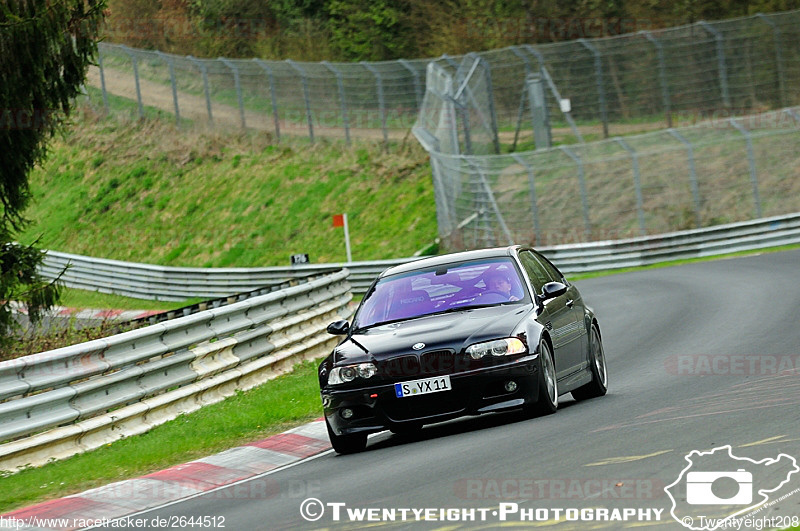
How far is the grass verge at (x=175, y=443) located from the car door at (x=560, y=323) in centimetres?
262

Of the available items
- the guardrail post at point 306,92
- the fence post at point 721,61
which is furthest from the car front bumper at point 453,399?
the guardrail post at point 306,92

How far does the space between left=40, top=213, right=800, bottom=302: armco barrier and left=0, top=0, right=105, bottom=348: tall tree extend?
12.4m

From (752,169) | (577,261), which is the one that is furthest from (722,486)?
(752,169)

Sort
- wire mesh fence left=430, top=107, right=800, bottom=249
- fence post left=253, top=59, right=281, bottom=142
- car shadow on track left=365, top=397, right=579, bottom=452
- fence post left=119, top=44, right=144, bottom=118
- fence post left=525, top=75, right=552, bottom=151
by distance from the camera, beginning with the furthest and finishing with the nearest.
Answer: fence post left=119, top=44, right=144, bottom=118
fence post left=253, top=59, right=281, bottom=142
fence post left=525, top=75, right=552, bottom=151
wire mesh fence left=430, top=107, right=800, bottom=249
car shadow on track left=365, top=397, right=579, bottom=452

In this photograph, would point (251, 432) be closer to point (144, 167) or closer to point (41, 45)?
point (41, 45)

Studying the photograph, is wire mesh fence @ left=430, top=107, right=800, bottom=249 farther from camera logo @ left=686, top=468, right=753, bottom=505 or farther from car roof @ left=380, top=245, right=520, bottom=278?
A: camera logo @ left=686, top=468, right=753, bottom=505

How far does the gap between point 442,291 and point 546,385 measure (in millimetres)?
1397

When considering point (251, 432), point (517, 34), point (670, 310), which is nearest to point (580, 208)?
point (670, 310)

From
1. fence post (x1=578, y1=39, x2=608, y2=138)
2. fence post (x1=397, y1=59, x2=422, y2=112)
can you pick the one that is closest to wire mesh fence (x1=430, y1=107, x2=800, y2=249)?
fence post (x1=578, y1=39, x2=608, y2=138)

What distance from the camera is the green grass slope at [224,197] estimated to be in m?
43.8

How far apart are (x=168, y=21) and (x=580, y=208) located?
3782 centimetres

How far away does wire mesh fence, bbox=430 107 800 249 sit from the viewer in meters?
34.2

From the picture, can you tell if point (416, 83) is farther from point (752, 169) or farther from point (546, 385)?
point (546, 385)

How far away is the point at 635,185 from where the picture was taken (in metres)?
33.9
